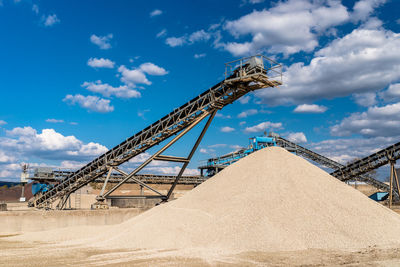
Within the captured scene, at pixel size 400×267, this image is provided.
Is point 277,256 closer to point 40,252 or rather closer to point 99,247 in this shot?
point 99,247

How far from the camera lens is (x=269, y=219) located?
974 cm

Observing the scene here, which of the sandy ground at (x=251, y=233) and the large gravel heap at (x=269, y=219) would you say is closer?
the sandy ground at (x=251, y=233)

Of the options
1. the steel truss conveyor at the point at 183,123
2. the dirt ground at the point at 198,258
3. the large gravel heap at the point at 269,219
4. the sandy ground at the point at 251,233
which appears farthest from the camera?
the steel truss conveyor at the point at 183,123

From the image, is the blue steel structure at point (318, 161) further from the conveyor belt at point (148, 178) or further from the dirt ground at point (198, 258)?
the dirt ground at point (198, 258)

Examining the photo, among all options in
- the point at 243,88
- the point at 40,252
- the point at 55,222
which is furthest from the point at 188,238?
the point at 55,222

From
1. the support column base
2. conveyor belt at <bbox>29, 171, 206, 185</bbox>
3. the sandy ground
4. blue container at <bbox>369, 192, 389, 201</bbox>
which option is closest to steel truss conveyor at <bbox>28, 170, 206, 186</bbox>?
conveyor belt at <bbox>29, 171, 206, 185</bbox>

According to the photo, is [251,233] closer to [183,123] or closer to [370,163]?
[183,123]

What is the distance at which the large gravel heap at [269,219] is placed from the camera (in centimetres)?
905

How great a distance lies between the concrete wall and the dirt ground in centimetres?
642

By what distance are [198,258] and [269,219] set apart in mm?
2808

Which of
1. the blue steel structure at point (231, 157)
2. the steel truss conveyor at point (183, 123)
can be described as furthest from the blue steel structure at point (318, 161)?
the steel truss conveyor at point (183, 123)

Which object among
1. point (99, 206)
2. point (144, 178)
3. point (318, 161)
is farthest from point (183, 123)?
point (318, 161)

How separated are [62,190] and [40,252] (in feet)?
34.9

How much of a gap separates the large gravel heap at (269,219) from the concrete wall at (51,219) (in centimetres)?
492
